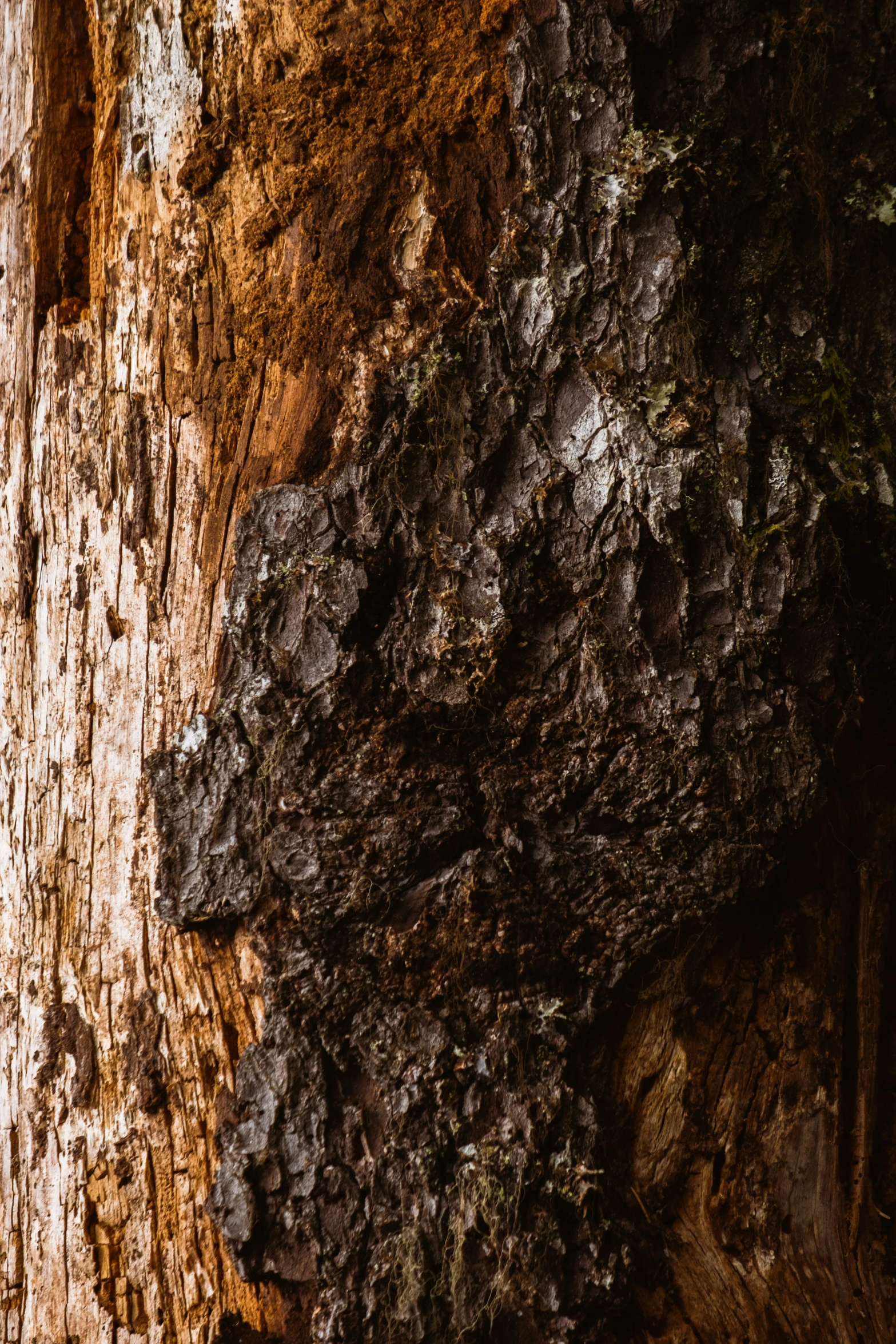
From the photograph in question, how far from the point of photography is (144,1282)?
1331mm

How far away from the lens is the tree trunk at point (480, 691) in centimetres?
125

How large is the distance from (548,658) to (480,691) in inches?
4.5

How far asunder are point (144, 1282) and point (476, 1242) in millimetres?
554

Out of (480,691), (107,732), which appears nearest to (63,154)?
(107,732)

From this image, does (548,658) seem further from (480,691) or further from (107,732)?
(107,732)

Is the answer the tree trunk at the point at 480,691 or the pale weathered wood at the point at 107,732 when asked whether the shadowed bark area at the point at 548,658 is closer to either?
the tree trunk at the point at 480,691

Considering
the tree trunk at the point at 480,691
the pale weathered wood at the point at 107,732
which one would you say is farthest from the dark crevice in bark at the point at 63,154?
the tree trunk at the point at 480,691

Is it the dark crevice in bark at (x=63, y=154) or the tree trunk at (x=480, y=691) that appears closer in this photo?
the tree trunk at (x=480, y=691)

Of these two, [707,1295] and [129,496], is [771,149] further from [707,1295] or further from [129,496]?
[707,1295]

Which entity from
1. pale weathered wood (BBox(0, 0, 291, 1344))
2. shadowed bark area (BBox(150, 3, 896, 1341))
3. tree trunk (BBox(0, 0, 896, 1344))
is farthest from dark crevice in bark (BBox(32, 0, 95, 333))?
shadowed bark area (BBox(150, 3, 896, 1341))

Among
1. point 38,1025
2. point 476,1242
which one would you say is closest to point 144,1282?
point 38,1025

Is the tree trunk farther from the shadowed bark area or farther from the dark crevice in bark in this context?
the dark crevice in bark

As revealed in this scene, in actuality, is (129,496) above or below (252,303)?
below

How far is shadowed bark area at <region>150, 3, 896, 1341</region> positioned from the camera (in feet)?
4.09
